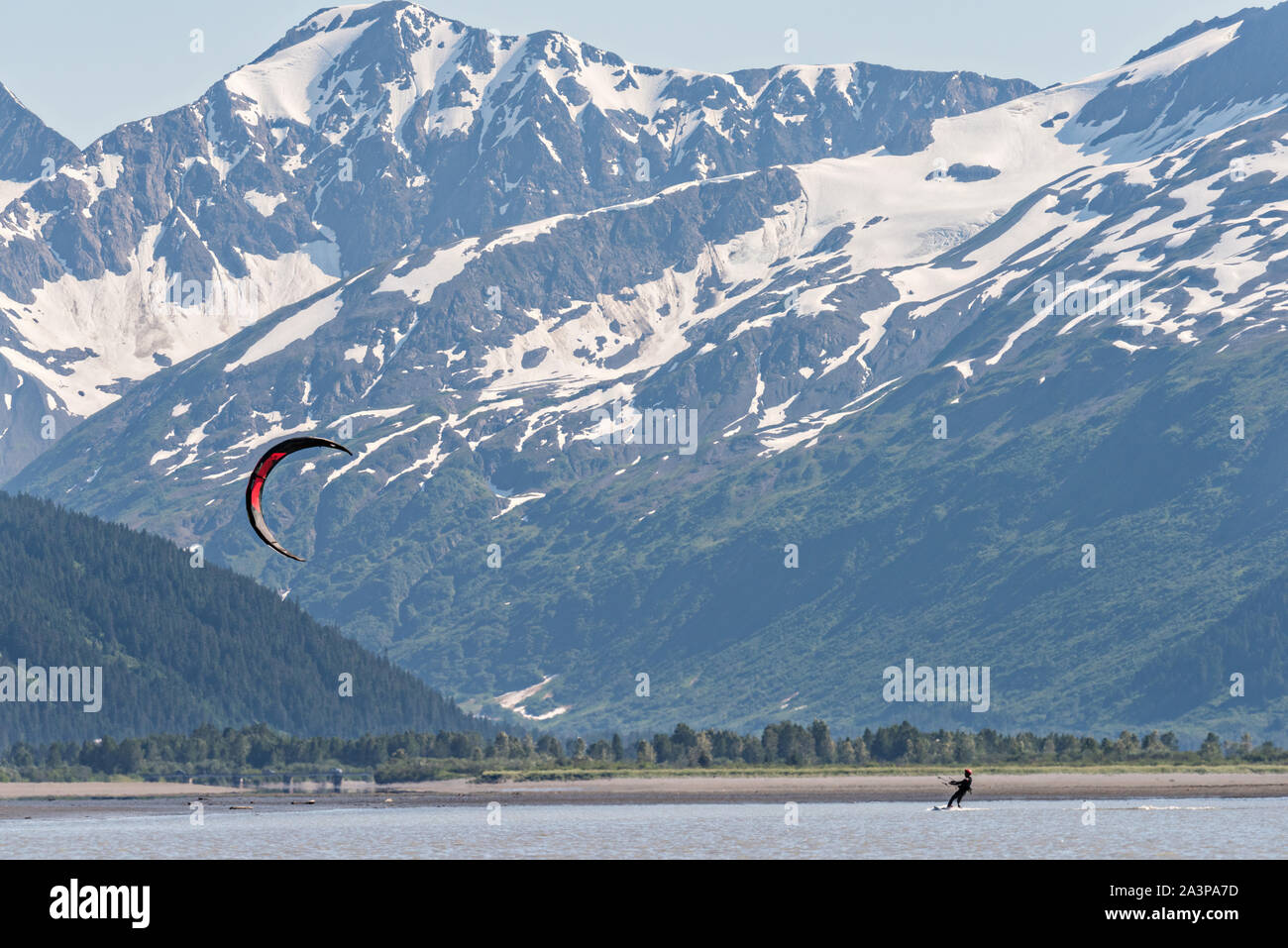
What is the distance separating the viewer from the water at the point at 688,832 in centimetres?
11619

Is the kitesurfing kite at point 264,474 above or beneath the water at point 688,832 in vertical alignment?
above

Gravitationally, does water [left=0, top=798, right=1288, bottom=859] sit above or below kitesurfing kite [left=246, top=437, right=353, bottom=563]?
below

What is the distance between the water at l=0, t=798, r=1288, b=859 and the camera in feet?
381

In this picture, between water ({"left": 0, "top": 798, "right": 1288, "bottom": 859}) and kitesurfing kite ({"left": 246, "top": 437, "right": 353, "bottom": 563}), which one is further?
water ({"left": 0, "top": 798, "right": 1288, "bottom": 859})

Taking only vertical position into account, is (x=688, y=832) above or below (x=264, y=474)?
below

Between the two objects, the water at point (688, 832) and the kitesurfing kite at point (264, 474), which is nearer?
the kitesurfing kite at point (264, 474)

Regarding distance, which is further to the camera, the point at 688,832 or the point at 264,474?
the point at 688,832

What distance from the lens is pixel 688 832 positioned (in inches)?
5472

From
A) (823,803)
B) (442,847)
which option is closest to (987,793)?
(823,803)
